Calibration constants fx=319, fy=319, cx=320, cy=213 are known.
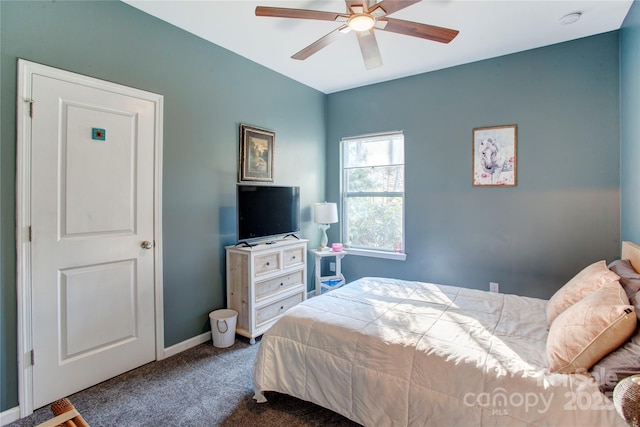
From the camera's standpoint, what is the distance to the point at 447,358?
151cm

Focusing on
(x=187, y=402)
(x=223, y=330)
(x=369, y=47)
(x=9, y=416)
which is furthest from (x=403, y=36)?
(x=9, y=416)

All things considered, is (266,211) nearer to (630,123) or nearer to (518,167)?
(518,167)

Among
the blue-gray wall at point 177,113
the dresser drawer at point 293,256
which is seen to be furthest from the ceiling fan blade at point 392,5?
the dresser drawer at point 293,256

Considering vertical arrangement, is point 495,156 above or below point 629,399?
above

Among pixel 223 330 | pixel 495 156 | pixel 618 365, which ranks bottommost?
pixel 223 330

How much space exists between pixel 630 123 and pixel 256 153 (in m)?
3.20

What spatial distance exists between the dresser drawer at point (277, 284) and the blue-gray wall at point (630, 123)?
2.80 m

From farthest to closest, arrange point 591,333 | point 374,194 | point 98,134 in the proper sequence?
point 374,194 < point 98,134 < point 591,333

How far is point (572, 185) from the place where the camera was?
2.95m

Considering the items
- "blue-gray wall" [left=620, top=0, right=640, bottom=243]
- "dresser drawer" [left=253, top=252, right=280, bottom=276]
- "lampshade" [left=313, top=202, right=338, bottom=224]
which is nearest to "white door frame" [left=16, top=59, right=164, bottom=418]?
"dresser drawer" [left=253, top=252, right=280, bottom=276]

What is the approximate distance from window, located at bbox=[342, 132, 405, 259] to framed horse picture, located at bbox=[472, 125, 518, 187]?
2.80ft

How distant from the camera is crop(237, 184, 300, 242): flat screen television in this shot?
2971 mm

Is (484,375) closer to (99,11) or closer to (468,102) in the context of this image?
(468,102)

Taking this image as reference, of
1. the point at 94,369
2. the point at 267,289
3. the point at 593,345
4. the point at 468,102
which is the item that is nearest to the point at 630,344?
the point at 593,345
